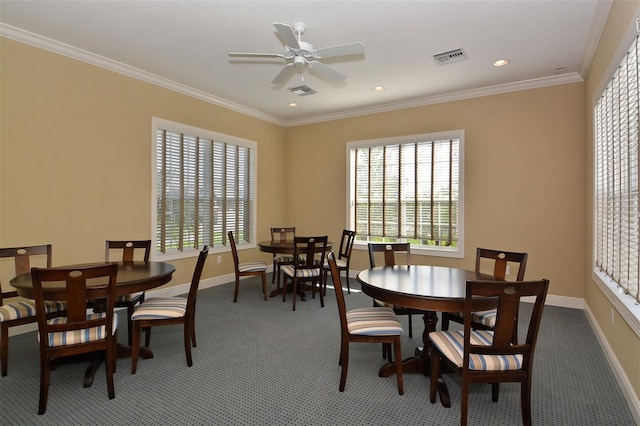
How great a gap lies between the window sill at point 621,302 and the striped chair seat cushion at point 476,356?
2.80ft

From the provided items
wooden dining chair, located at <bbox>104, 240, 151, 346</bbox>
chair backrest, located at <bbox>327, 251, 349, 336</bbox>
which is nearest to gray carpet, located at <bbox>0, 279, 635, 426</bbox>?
wooden dining chair, located at <bbox>104, 240, 151, 346</bbox>

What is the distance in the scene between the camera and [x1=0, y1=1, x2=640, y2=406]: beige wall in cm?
347

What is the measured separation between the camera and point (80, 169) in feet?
13.0

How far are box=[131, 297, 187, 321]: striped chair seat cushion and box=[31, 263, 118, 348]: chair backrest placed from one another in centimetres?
36

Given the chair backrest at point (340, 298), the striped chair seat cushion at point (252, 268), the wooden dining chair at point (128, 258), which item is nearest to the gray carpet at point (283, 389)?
the wooden dining chair at point (128, 258)

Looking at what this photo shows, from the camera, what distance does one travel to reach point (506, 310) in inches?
73.8

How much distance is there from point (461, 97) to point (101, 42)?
4.74m

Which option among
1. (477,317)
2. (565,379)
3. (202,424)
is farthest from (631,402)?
(202,424)

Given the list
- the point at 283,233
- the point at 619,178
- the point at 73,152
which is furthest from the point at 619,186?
the point at 73,152

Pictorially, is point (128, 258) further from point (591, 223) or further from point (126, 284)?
point (591, 223)

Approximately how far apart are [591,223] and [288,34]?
3.93 m

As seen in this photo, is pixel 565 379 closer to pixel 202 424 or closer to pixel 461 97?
pixel 202 424

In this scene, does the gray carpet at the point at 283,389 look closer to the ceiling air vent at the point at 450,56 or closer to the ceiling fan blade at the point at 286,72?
the ceiling fan blade at the point at 286,72

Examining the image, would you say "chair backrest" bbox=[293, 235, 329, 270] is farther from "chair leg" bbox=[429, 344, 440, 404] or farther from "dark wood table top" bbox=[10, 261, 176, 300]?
"chair leg" bbox=[429, 344, 440, 404]
